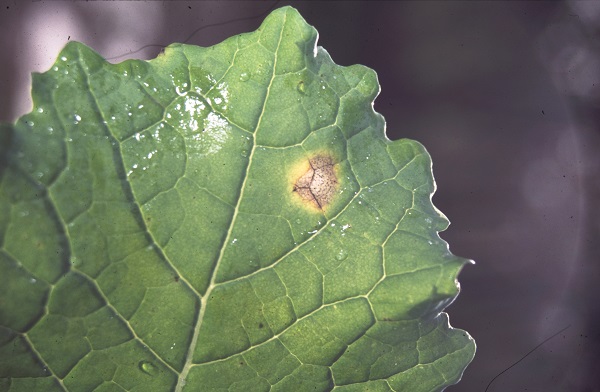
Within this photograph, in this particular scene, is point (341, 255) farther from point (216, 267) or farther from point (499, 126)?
point (499, 126)

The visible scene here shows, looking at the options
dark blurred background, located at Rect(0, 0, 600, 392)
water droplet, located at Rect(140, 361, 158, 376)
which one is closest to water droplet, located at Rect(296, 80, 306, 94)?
water droplet, located at Rect(140, 361, 158, 376)

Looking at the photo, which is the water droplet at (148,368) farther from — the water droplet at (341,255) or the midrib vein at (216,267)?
the water droplet at (341,255)

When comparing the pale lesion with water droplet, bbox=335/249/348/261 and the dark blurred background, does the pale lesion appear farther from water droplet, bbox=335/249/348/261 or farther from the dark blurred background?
the dark blurred background

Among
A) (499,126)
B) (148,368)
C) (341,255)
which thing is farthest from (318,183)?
(499,126)

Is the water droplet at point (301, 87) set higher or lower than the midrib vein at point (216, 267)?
higher

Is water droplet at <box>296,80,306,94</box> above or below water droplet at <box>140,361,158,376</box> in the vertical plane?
above

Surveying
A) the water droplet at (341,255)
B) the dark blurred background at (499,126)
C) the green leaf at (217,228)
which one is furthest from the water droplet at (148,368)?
the dark blurred background at (499,126)
